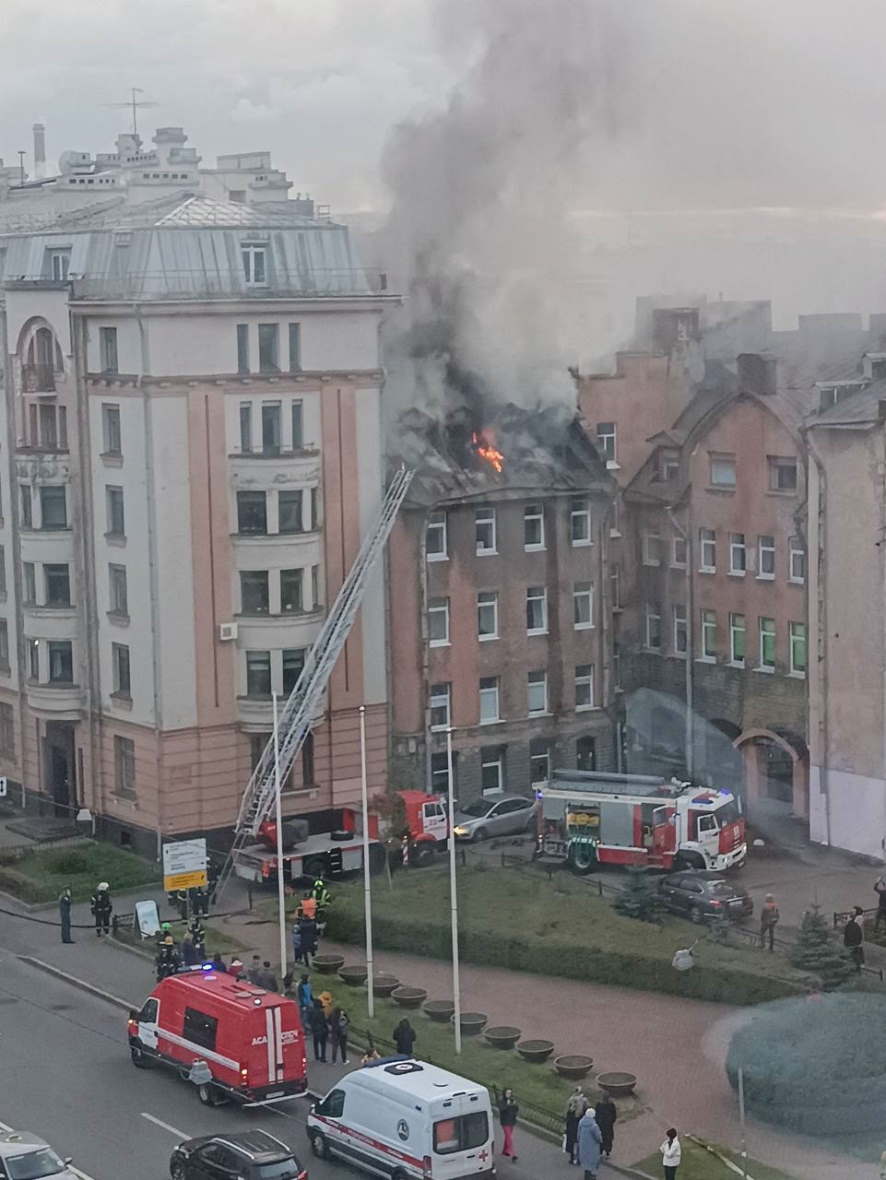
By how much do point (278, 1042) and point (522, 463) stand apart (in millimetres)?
13177

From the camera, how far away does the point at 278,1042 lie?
66.8 ft

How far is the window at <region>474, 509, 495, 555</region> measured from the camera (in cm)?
3148

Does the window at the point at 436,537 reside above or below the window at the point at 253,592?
above

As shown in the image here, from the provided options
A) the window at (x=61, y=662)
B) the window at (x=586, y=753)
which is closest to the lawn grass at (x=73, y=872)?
the window at (x=61, y=662)

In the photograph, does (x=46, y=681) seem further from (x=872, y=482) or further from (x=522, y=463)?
(x=872, y=482)

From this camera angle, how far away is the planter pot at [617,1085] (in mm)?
20656

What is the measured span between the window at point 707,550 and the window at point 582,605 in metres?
2.30

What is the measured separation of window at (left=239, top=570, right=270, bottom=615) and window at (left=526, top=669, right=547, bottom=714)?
14.3ft

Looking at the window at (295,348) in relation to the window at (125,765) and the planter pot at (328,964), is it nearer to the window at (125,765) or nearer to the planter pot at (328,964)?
the window at (125,765)

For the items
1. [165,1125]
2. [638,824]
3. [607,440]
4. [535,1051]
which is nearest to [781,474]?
[607,440]

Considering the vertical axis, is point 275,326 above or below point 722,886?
above

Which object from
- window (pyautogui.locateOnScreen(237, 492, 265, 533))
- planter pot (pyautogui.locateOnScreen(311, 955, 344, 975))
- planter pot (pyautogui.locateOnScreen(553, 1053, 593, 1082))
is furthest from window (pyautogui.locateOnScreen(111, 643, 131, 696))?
planter pot (pyautogui.locateOnScreen(553, 1053, 593, 1082))

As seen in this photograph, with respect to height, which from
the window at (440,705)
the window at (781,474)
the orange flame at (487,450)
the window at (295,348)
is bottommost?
the window at (440,705)

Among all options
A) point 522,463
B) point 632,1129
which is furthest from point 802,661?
point 632,1129
